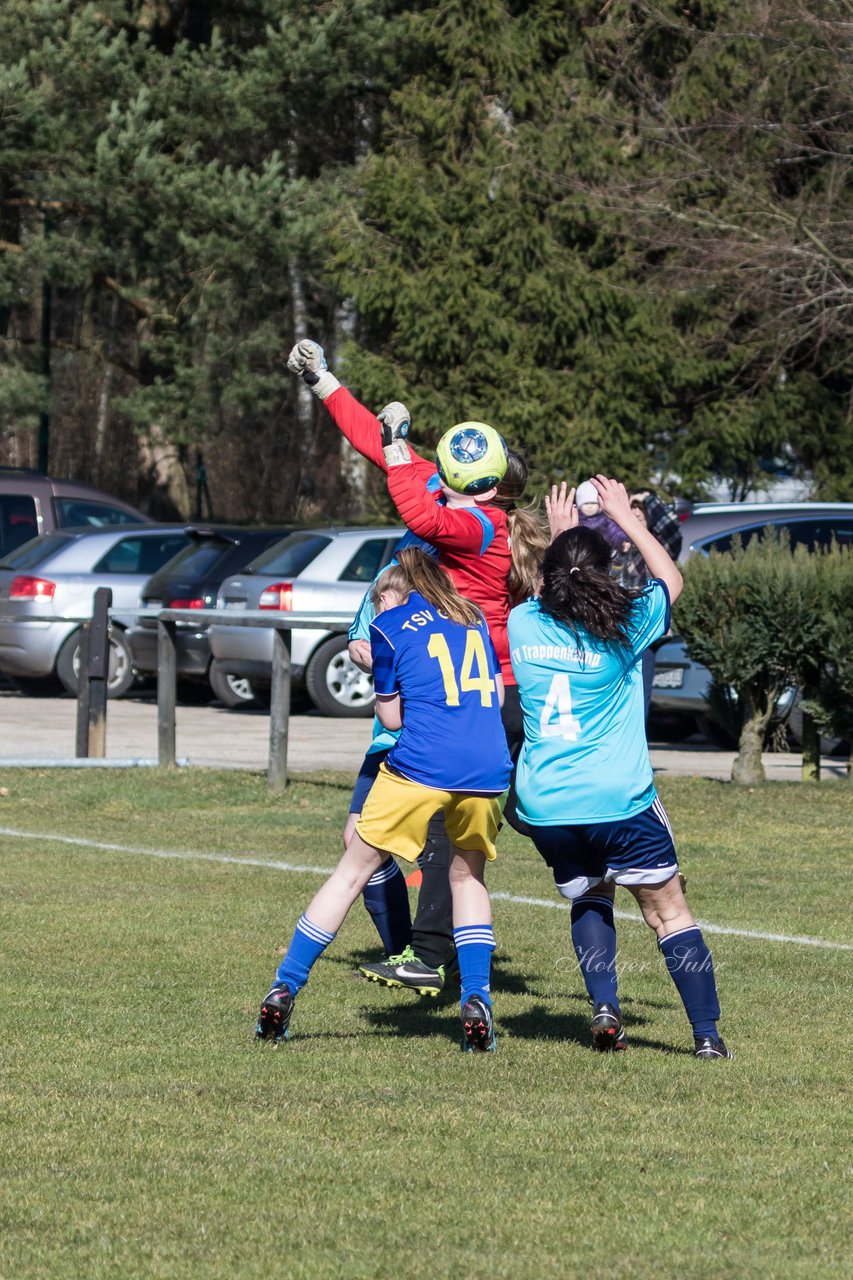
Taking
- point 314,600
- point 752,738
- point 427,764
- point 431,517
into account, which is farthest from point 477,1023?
point 314,600

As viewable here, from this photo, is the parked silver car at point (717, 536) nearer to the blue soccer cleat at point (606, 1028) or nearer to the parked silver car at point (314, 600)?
the parked silver car at point (314, 600)

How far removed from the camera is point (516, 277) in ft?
85.6

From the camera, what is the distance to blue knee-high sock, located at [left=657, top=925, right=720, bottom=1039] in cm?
575

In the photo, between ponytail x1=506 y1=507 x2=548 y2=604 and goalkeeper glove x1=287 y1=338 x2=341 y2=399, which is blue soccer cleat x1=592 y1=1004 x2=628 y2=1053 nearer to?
ponytail x1=506 y1=507 x2=548 y2=604

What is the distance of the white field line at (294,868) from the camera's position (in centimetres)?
787

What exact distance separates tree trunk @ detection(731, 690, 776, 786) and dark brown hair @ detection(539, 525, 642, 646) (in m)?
7.17

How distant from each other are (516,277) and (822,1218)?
74.2 feet

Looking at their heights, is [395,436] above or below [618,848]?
above

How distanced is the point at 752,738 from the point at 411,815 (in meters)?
7.27

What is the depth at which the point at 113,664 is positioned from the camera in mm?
20125

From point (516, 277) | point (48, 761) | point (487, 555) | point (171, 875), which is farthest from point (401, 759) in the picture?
point (516, 277)

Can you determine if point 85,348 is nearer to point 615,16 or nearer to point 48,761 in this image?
point 615,16

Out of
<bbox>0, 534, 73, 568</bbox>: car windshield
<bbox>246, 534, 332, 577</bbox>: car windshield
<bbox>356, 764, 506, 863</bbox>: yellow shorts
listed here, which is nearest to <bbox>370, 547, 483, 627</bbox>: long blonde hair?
<bbox>356, 764, 506, 863</bbox>: yellow shorts

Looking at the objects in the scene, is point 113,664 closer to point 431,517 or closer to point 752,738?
point 752,738
